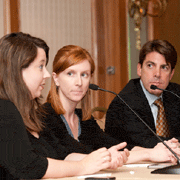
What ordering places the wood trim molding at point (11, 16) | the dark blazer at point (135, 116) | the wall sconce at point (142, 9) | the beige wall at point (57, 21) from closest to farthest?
the dark blazer at point (135, 116)
the wood trim molding at point (11, 16)
the beige wall at point (57, 21)
the wall sconce at point (142, 9)

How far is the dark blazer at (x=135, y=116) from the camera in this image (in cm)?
233

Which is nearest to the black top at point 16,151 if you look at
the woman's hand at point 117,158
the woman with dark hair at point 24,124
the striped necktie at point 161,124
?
Answer: the woman with dark hair at point 24,124

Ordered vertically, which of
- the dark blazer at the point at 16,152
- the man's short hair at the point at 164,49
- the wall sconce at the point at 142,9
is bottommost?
the dark blazer at the point at 16,152

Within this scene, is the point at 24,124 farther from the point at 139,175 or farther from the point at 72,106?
the point at 72,106

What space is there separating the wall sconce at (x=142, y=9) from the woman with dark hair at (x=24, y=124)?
306 cm

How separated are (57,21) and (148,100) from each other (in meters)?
1.73

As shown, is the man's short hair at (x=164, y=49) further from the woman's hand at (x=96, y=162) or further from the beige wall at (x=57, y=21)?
the woman's hand at (x=96, y=162)

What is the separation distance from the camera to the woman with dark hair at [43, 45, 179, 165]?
1.81 meters

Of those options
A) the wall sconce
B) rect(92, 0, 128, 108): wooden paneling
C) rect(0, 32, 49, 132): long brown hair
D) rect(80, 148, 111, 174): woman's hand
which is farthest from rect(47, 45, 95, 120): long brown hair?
the wall sconce

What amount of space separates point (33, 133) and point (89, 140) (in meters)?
0.66

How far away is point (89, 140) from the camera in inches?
81.4

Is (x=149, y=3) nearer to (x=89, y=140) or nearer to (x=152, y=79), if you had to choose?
(x=152, y=79)

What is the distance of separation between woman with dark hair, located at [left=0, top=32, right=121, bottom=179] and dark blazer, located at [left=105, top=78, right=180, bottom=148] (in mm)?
863

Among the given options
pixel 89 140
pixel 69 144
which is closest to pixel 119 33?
pixel 89 140
